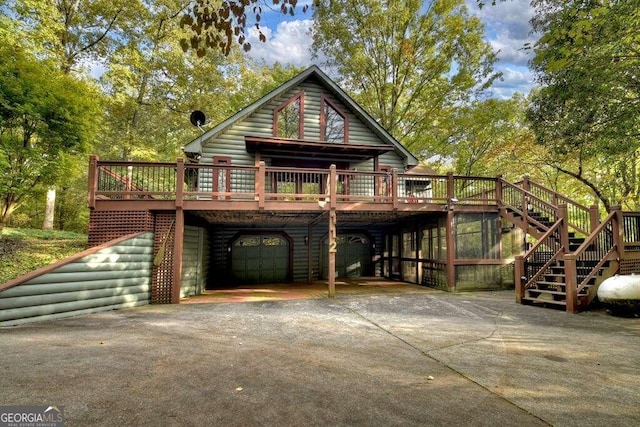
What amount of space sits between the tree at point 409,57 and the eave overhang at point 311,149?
8.44m

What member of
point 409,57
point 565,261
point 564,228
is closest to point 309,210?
point 565,261

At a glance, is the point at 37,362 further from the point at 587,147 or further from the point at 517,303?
the point at 587,147

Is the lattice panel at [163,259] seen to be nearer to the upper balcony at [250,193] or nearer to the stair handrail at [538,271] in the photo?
the upper balcony at [250,193]

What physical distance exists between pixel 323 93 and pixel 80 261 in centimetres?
1086

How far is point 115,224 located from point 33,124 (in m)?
5.41

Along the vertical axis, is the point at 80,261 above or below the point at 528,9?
below

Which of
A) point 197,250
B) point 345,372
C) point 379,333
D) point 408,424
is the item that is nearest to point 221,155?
point 197,250

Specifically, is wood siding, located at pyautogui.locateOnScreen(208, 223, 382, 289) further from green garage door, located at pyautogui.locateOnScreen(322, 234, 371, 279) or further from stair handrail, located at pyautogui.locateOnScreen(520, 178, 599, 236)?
stair handrail, located at pyautogui.locateOnScreen(520, 178, 599, 236)

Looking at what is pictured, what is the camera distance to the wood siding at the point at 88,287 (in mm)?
5968

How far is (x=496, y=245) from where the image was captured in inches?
452

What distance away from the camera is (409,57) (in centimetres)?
1939

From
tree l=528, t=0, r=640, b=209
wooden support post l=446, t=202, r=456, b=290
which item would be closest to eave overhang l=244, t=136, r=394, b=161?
wooden support post l=446, t=202, r=456, b=290

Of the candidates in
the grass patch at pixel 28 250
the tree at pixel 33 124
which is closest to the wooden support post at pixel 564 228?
the grass patch at pixel 28 250

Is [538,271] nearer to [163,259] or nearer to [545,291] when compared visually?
[545,291]
